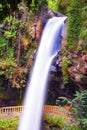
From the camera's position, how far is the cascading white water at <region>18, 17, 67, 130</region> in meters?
12.5

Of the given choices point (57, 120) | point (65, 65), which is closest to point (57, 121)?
point (57, 120)

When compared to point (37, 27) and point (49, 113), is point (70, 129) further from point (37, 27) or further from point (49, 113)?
point (37, 27)

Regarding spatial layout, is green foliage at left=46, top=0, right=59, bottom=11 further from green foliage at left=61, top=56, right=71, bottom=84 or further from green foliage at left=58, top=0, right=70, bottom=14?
green foliage at left=61, top=56, right=71, bottom=84

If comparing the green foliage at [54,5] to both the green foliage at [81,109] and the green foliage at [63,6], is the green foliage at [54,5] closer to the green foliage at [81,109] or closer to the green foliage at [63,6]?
the green foliage at [63,6]

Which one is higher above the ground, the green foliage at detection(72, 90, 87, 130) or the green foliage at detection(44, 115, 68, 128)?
the green foliage at detection(72, 90, 87, 130)

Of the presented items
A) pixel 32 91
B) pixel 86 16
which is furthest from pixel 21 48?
pixel 86 16

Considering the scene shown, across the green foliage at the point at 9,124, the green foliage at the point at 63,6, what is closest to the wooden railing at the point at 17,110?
the green foliage at the point at 9,124

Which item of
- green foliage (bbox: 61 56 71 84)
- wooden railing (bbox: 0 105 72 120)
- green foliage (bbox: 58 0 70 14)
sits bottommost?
wooden railing (bbox: 0 105 72 120)

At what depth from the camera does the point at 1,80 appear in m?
15.1

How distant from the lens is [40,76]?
42.0 ft

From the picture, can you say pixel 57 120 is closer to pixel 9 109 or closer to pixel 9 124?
pixel 9 124

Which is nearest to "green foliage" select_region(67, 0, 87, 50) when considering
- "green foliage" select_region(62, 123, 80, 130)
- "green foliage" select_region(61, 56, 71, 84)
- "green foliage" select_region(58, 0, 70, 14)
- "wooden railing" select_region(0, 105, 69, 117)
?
"green foliage" select_region(61, 56, 71, 84)

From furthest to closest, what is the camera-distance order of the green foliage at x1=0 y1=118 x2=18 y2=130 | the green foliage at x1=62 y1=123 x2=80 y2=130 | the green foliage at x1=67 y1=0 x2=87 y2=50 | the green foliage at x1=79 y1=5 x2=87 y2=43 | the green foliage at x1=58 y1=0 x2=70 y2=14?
the green foliage at x1=58 y1=0 x2=70 y2=14 < the green foliage at x1=0 y1=118 x2=18 y2=130 < the green foliage at x1=67 y1=0 x2=87 y2=50 < the green foliage at x1=79 y1=5 x2=87 y2=43 < the green foliage at x1=62 y1=123 x2=80 y2=130

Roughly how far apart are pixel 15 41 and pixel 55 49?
2269 millimetres
